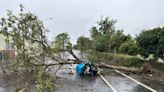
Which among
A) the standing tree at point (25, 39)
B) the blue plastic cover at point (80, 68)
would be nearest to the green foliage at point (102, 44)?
the blue plastic cover at point (80, 68)

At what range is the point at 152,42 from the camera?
112 ft

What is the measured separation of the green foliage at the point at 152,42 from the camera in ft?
107

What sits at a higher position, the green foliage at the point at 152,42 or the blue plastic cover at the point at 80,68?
the green foliage at the point at 152,42

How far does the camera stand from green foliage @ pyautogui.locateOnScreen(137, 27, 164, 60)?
107 feet

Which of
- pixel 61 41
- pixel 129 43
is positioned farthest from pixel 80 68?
pixel 129 43

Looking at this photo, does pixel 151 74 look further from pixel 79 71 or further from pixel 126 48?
pixel 126 48

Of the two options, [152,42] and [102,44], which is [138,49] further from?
[102,44]

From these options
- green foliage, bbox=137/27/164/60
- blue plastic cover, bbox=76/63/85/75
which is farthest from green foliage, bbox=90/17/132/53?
blue plastic cover, bbox=76/63/85/75

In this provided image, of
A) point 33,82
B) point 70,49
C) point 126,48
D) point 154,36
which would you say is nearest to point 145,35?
point 154,36

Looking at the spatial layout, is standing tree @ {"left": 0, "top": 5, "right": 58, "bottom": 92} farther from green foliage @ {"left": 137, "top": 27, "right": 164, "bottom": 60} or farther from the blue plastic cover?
green foliage @ {"left": 137, "top": 27, "right": 164, "bottom": 60}

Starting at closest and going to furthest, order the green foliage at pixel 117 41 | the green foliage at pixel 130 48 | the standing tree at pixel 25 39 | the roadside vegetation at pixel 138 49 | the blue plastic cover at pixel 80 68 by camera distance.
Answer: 1. the standing tree at pixel 25 39
2. the blue plastic cover at pixel 80 68
3. the roadside vegetation at pixel 138 49
4. the green foliage at pixel 130 48
5. the green foliage at pixel 117 41

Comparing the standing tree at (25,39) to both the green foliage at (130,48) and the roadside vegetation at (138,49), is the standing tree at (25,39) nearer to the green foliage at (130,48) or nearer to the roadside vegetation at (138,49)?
the roadside vegetation at (138,49)

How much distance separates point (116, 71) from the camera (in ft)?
97.6

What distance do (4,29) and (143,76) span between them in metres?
12.1
